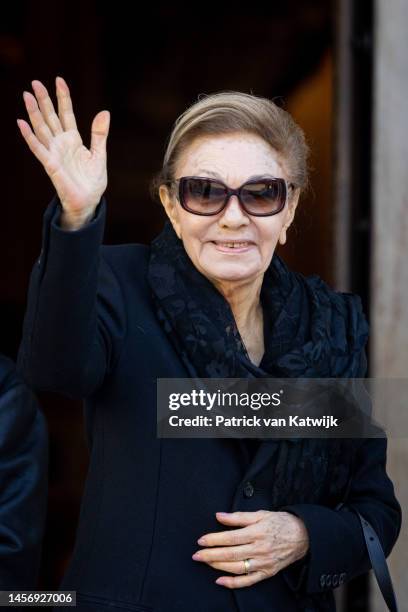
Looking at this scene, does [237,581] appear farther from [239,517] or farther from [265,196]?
[265,196]

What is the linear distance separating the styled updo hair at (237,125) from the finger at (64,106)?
0.30 meters

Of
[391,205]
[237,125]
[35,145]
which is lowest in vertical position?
[35,145]

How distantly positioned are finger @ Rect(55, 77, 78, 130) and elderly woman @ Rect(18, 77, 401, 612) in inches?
10.9

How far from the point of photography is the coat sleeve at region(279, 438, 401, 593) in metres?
1.80

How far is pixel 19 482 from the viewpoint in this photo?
1.89 meters

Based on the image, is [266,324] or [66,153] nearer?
[66,153]

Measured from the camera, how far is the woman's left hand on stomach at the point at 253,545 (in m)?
1.73

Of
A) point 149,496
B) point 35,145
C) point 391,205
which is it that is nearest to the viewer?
point 35,145

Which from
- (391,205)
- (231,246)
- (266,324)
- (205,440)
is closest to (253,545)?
(205,440)

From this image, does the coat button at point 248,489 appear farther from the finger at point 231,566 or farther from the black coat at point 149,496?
the finger at point 231,566

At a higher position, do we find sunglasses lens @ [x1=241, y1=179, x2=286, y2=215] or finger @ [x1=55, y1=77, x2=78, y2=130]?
finger @ [x1=55, y1=77, x2=78, y2=130]

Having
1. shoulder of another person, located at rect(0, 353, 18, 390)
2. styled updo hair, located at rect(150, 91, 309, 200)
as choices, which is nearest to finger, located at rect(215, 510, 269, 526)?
shoulder of another person, located at rect(0, 353, 18, 390)

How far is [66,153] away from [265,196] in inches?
15.9

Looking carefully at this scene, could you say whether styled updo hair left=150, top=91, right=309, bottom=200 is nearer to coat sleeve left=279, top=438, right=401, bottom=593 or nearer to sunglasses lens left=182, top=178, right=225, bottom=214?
sunglasses lens left=182, top=178, right=225, bottom=214
